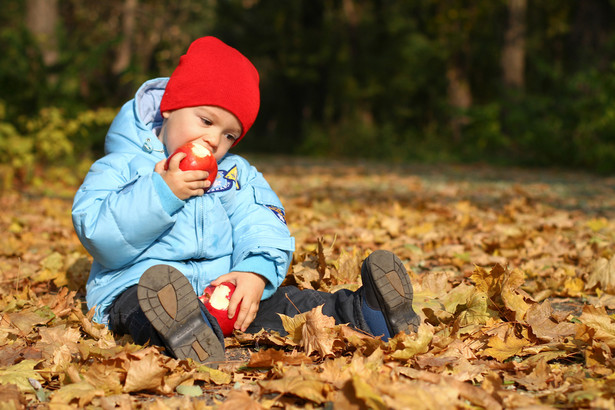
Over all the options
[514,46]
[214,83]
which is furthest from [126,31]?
[214,83]

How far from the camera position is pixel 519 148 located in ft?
44.8

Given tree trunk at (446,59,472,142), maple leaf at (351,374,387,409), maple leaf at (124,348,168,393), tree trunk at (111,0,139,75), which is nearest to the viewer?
maple leaf at (351,374,387,409)

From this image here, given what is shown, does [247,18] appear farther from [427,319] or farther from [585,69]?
[427,319]

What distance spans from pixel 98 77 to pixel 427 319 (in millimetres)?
8623

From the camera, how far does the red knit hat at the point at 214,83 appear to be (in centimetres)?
230

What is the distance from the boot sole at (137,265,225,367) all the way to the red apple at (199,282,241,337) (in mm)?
235

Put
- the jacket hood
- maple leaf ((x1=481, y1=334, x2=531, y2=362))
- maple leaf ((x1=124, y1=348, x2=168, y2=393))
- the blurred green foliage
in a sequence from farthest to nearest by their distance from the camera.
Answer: the blurred green foliage
the jacket hood
maple leaf ((x1=481, y1=334, x2=531, y2=362))
maple leaf ((x1=124, y1=348, x2=168, y2=393))

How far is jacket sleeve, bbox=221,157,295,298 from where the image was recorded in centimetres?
230

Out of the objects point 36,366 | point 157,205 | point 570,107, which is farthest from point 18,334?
point 570,107

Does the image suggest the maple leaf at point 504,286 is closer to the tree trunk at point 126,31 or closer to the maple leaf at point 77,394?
the maple leaf at point 77,394

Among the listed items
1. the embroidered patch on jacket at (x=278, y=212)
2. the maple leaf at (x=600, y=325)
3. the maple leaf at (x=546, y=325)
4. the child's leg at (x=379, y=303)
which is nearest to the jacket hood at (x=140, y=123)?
the embroidered patch on jacket at (x=278, y=212)

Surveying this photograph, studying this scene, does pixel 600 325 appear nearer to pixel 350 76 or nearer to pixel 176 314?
pixel 176 314

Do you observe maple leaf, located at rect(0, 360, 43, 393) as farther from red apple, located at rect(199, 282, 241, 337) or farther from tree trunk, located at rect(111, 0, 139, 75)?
tree trunk, located at rect(111, 0, 139, 75)

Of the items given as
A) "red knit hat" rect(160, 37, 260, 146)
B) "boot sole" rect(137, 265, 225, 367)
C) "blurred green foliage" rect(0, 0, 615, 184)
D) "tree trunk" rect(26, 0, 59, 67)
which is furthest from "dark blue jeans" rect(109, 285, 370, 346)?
"tree trunk" rect(26, 0, 59, 67)
